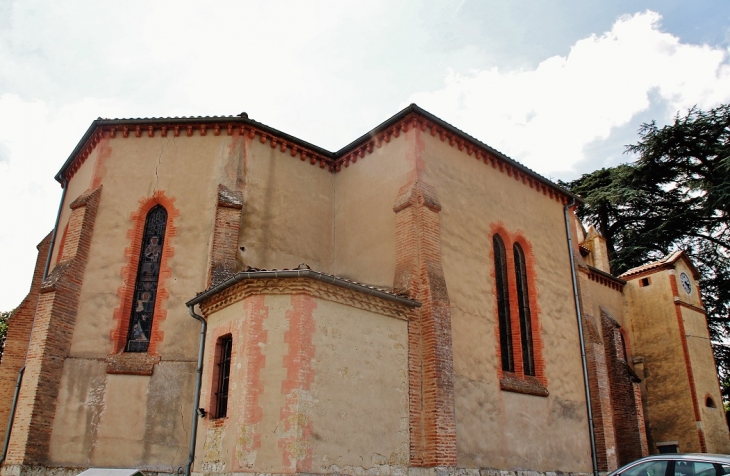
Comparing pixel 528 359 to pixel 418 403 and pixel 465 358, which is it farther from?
pixel 418 403

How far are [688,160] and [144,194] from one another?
82.1 feet

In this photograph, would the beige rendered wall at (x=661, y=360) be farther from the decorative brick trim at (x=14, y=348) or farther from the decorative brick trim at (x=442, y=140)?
the decorative brick trim at (x=14, y=348)

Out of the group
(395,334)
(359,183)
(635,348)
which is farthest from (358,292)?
(635,348)

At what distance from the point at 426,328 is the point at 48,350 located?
7.91 m

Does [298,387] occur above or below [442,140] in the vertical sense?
below

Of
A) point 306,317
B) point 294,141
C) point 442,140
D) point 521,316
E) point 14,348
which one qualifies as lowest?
point 306,317

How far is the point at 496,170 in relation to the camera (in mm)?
16266

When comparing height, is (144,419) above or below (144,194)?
below

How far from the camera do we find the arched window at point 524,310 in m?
15.2

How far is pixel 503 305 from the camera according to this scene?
15.1 metres

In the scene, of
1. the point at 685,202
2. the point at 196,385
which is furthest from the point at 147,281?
the point at 685,202

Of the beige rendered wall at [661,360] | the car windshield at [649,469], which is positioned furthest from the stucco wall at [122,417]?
the beige rendered wall at [661,360]

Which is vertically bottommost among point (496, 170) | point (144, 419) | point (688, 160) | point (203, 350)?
point (144, 419)

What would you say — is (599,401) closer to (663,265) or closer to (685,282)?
(663,265)
